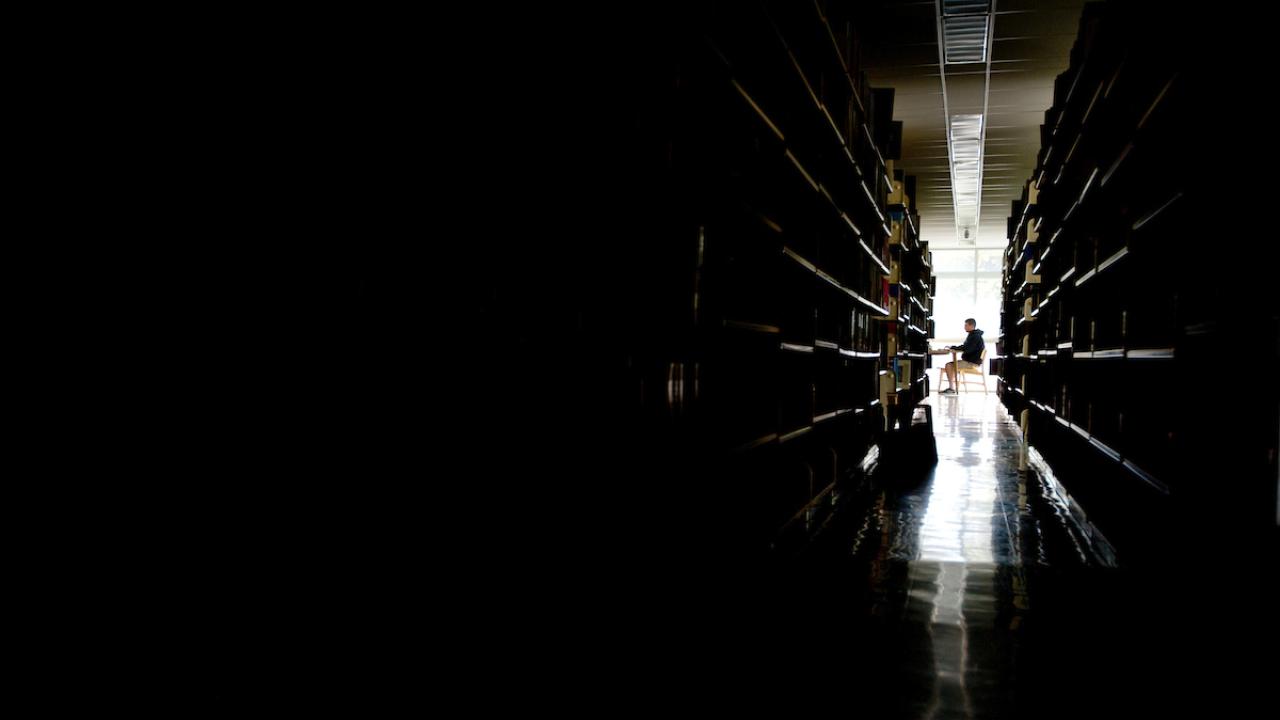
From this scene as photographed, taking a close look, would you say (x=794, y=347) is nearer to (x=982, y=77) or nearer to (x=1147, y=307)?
(x=1147, y=307)

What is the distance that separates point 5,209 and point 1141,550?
2.47 meters

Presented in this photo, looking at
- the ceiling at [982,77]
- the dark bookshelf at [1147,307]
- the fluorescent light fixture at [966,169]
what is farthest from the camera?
the fluorescent light fixture at [966,169]

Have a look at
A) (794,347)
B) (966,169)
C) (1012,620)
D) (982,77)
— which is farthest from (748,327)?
(966,169)

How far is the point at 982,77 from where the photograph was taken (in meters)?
6.08

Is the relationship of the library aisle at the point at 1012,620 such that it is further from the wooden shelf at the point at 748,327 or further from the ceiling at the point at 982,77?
the ceiling at the point at 982,77

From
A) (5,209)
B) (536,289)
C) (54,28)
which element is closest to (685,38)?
(536,289)

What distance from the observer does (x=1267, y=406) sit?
1630 millimetres

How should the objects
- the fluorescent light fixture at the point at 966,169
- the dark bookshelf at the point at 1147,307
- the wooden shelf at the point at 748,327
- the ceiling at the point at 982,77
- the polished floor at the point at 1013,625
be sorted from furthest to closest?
1. the fluorescent light fixture at the point at 966,169
2. the ceiling at the point at 982,77
3. the wooden shelf at the point at 748,327
4. the dark bookshelf at the point at 1147,307
5. the polished floor at the point at 1013,625

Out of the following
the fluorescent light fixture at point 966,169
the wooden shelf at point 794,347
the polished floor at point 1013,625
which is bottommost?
the polished floor at point 1013,625

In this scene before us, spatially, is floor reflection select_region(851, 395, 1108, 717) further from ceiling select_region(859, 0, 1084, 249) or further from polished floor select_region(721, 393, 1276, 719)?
ceiling select_region(859, 0, 1084, 249)

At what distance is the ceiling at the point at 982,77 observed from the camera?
5012 mm

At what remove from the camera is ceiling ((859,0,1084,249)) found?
5.01m


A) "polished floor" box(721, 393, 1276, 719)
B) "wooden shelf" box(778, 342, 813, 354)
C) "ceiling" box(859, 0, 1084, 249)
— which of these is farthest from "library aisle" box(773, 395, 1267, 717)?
"ceiling" box(859, 0, 1084, 249)

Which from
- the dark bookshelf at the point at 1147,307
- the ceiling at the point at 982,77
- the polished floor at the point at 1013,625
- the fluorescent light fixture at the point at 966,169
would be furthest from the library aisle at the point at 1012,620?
the fluorescent light fixture at the point at 966,169
